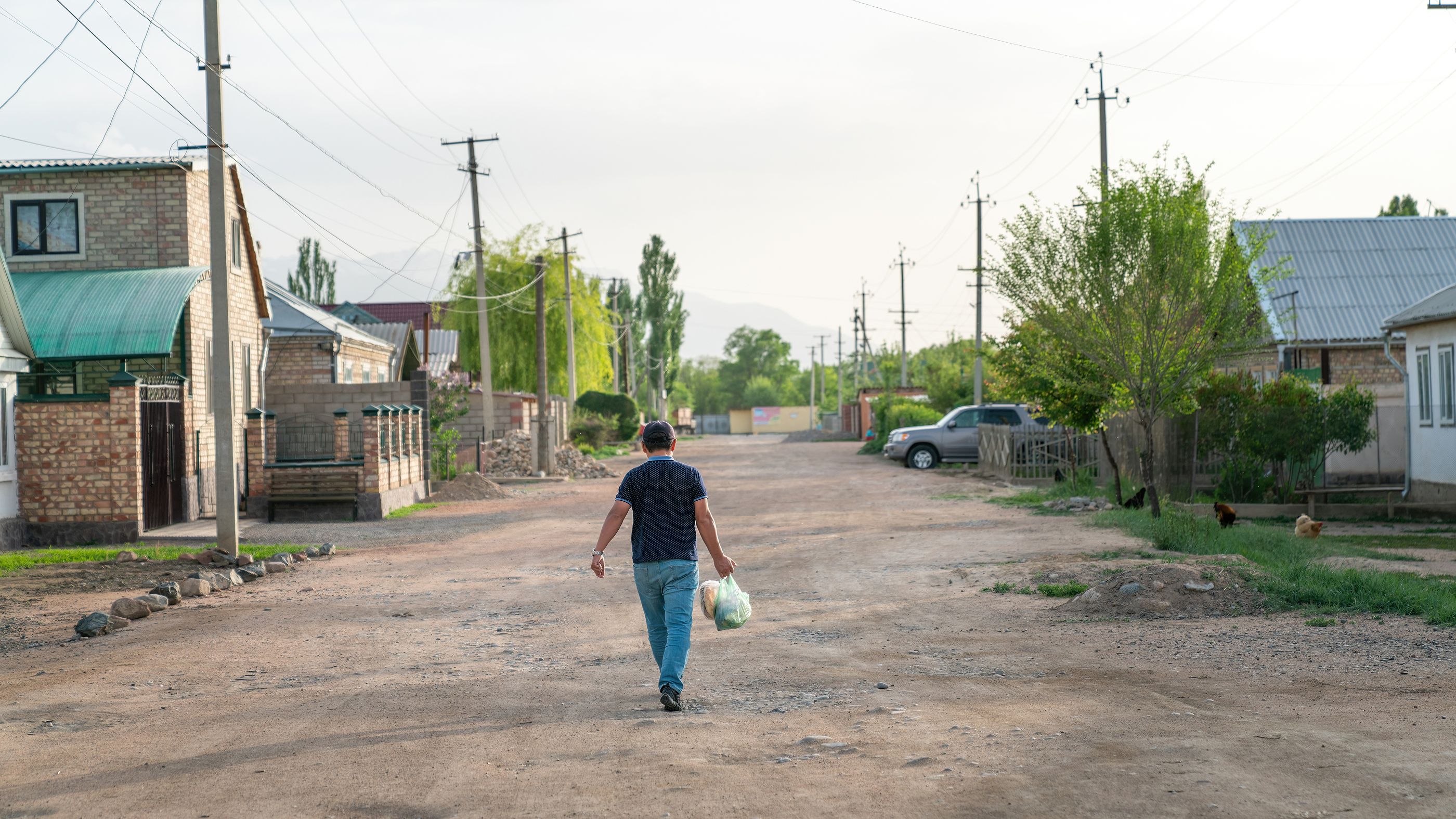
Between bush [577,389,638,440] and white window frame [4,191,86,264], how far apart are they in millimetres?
31367

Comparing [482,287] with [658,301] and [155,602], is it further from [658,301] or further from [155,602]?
[658,301]

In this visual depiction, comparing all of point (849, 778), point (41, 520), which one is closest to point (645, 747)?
point (849, 778)

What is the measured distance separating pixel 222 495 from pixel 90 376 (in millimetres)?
7538

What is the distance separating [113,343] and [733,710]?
16575mm

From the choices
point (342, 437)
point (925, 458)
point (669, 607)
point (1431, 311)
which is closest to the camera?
point (669, 607)

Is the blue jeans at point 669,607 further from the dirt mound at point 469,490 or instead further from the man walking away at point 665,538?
the dirt mound at point 469,490

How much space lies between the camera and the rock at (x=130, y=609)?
10555mm

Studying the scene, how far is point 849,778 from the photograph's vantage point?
513 cm

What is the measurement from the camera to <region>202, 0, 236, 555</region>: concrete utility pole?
1463 cm

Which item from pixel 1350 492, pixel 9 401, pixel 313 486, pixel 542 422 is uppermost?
pixel 9 401

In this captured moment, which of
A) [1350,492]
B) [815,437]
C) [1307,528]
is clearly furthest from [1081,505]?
[815,437]

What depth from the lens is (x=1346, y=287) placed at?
28547mm

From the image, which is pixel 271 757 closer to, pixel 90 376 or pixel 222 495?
pixel 222 495

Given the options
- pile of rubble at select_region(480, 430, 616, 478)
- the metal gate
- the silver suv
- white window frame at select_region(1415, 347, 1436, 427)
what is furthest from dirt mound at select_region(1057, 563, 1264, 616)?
pile of rubble at select_region(480, 430, 616, 478)
